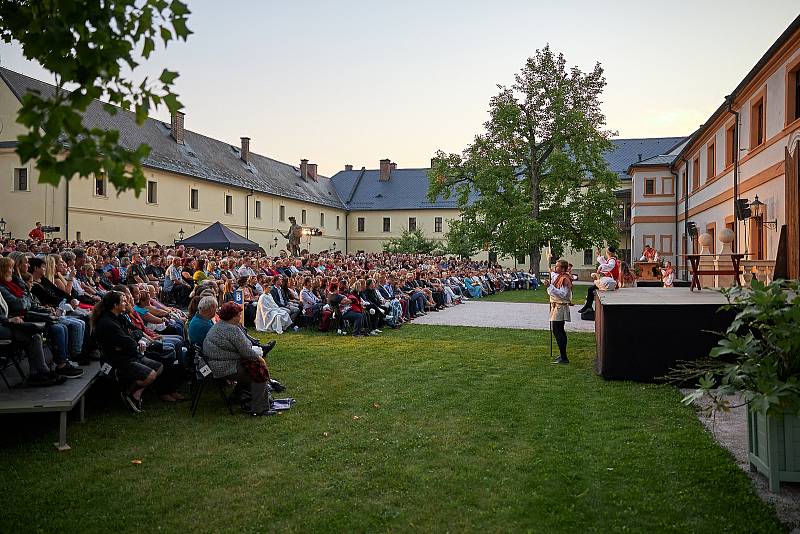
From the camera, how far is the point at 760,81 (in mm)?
18641

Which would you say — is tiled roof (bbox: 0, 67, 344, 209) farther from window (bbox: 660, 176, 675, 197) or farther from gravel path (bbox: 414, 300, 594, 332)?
window (bbox: 660, 176, 675, 197)

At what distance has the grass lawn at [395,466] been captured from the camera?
4477 mm

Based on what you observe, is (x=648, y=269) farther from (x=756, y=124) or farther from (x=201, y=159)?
(x=201, y=159)

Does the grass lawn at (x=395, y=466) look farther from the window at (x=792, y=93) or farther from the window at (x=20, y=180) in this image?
the window at (x=20, y=180)

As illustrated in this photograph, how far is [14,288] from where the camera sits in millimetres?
8094

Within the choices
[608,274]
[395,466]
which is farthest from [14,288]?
[608,274]

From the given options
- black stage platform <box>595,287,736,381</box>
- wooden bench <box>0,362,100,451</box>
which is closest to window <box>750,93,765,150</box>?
black stage platform <box>595,287,736,381</box>

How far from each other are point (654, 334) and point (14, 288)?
8604 mm

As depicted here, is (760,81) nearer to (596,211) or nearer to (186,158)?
(596,211)

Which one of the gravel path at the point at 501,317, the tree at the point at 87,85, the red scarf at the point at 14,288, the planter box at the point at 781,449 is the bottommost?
the gravel path at the point at 501,317

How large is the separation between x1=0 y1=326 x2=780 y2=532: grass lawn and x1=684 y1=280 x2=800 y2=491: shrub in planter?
40 cm

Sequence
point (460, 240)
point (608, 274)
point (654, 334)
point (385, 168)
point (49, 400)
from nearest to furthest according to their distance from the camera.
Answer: point (49, 400), point (654, 334), point (608, 274), point (460, 240), point (385, 168)

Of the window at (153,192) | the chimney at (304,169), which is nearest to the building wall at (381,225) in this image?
the chimney at (304,169)

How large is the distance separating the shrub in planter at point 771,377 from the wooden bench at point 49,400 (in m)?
5.38
